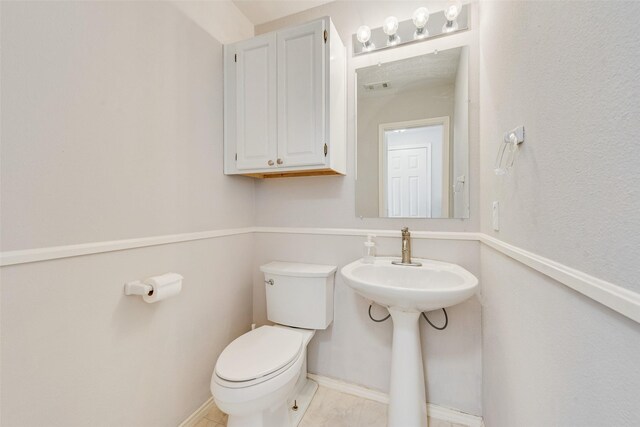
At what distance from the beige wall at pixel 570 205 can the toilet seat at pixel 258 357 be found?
2.77 feet

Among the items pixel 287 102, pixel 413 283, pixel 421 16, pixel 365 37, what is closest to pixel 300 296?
pixel 413 283

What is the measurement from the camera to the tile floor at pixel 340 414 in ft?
4.43

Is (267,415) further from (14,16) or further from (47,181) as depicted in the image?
(14,16)

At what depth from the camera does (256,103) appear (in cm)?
151

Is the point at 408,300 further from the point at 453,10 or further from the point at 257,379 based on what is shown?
the point at 453,10

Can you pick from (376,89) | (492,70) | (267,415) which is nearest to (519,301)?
(492,70)

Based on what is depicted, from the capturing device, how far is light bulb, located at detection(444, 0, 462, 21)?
4.33 feet

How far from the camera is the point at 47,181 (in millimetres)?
839

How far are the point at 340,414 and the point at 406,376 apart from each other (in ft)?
1.61

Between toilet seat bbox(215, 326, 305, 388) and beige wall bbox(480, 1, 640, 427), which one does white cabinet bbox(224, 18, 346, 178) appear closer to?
beige wall bbox(480, 1, 640, 427)

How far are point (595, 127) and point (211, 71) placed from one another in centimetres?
166

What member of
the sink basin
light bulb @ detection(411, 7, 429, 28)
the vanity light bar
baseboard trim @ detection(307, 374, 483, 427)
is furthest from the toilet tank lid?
light bulb @ detection(411, 7, 429, 28)

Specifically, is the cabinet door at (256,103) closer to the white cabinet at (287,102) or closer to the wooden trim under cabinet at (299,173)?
the white cabinet at (287,102)

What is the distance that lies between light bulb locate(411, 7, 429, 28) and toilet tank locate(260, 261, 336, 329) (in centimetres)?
143
